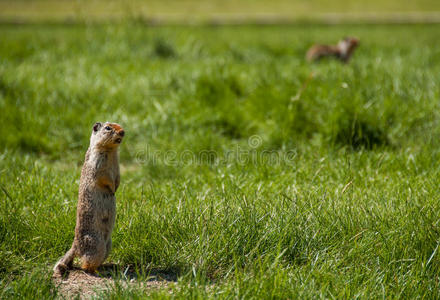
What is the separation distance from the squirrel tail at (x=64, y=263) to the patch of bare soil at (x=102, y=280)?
0.09 feet

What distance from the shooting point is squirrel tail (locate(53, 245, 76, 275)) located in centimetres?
254

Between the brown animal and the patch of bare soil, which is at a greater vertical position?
the brown animal

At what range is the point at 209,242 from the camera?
2.64 meters

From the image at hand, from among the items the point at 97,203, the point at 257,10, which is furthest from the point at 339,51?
the point at 257,10

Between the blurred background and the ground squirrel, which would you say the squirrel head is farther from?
the blurred background

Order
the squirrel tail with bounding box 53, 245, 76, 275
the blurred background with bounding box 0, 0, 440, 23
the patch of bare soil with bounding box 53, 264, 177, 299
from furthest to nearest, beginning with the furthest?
the blurred background with bounding box 0, 0, 440, 23 → the squirrel tail with bounding box 53, 245, 76, 275 → the patch of bare soil with bounding box 53, 264, 177, 299

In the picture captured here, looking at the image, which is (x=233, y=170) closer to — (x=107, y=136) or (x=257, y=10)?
(x=107, y=136)

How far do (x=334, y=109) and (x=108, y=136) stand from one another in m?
2.52

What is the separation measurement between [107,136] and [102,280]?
73 cm

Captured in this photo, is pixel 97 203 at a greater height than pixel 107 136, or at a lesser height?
lesser

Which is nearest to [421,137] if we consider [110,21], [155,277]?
[155,277]

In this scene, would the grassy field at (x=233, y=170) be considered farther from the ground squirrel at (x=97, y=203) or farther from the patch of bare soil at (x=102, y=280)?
the ground squirrel at (x=97, y=203)

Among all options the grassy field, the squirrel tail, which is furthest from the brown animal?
the squirrel tail

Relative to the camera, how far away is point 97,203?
8.54 ft
